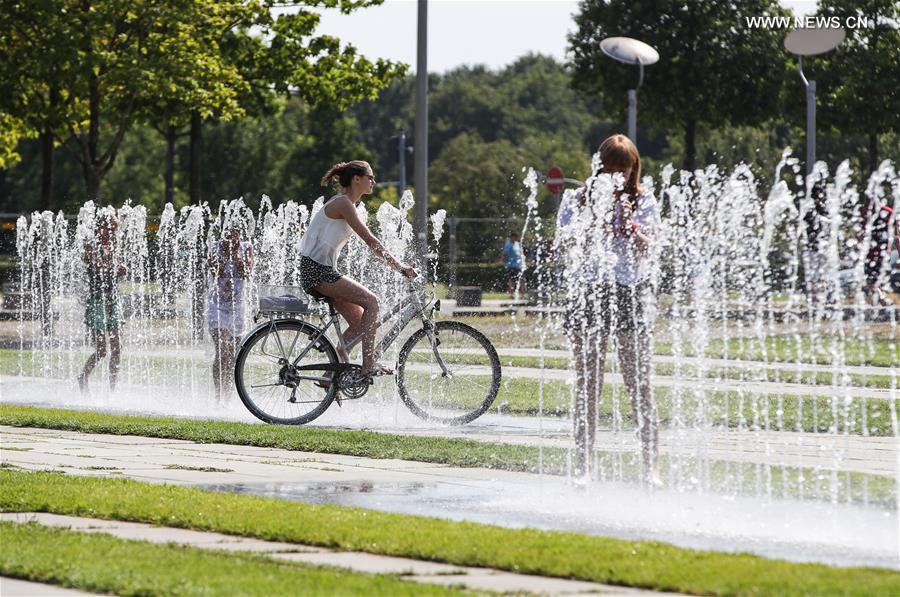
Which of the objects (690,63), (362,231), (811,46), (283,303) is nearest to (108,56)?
(811,46)

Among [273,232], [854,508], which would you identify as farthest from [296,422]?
[273,232]

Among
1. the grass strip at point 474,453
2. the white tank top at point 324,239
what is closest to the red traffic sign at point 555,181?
the grass strip at point 474,453

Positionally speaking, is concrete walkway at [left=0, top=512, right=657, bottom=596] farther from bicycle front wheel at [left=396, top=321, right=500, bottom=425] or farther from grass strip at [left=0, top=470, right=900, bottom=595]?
bicycle front wheel at [left=396, top=321, right=500, bottom=425]

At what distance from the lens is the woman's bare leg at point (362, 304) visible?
10.8 metres

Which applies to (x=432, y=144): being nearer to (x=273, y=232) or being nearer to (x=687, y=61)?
(x=687, y=61)

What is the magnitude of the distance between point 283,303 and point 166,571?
5.61 metres

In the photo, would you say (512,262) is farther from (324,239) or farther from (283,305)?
(324,239)

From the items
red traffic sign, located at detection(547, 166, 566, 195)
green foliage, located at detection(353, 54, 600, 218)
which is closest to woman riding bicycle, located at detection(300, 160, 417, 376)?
red traffic sign, located at detection(547, 166, 566, 195)

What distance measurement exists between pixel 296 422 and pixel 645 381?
151 inches

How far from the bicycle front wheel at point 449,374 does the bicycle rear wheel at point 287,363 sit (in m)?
0.53

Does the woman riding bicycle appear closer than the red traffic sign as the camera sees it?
Yes

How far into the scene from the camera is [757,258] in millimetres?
28078

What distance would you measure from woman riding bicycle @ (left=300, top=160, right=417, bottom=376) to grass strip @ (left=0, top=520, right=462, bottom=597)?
4583mm

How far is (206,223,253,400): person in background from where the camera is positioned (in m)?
13.3
